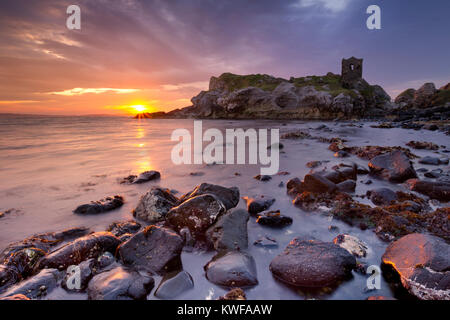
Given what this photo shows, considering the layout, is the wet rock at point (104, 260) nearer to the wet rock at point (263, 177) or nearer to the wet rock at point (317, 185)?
the wet rock at point (317, 185)

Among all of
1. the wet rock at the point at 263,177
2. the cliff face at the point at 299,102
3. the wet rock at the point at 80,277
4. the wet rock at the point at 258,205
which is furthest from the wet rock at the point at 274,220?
the cliff face at the point at 299,102

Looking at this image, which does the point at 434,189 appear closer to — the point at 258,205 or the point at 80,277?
the point at 258,205

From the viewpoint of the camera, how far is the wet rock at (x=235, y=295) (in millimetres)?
2416

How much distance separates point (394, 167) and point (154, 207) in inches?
293

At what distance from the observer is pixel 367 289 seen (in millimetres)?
2525

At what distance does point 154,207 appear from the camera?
4.50 meters

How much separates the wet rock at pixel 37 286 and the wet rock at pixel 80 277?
0.15 metres

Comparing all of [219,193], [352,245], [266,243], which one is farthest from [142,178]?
[352,245]

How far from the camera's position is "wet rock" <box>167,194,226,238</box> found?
3781 mm

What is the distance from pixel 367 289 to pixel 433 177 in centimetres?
647

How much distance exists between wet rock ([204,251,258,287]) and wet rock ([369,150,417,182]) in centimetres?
598

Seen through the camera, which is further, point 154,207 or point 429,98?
point 429,98
